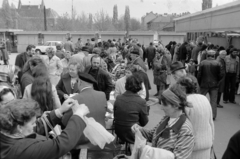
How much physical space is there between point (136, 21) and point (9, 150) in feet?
285

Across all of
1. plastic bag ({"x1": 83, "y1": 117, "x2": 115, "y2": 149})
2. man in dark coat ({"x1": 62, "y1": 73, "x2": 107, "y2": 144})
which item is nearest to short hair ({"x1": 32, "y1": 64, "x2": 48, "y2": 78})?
man in dark coat ({"x1": 62, "y1": 73, "x2": 107, "y2": 144})

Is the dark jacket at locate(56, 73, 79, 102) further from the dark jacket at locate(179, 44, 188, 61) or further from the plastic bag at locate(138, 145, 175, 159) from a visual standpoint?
the dark jacket at locate(179, 44, 188, 61)

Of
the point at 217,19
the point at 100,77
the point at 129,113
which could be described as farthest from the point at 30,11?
the point at 129,113

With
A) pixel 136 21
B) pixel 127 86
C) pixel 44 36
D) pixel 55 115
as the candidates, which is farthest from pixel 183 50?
pixel 136 21

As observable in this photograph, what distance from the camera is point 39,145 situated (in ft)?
6.63

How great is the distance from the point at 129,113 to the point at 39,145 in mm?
1978

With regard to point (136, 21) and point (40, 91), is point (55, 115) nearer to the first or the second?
point (40, 91)

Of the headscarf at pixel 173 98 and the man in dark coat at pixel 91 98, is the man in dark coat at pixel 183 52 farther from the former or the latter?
the headscarf at pixel 173 98

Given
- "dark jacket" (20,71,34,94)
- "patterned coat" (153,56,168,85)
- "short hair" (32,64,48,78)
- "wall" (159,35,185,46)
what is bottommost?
"patterned coat" (153,56,168,85)

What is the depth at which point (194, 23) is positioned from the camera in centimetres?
2014

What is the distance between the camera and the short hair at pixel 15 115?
196 cm

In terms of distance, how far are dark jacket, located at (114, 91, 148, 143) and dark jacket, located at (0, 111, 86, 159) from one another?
1666 mm

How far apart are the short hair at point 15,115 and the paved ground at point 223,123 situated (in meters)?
4.34

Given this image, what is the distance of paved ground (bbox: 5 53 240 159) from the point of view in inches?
229
